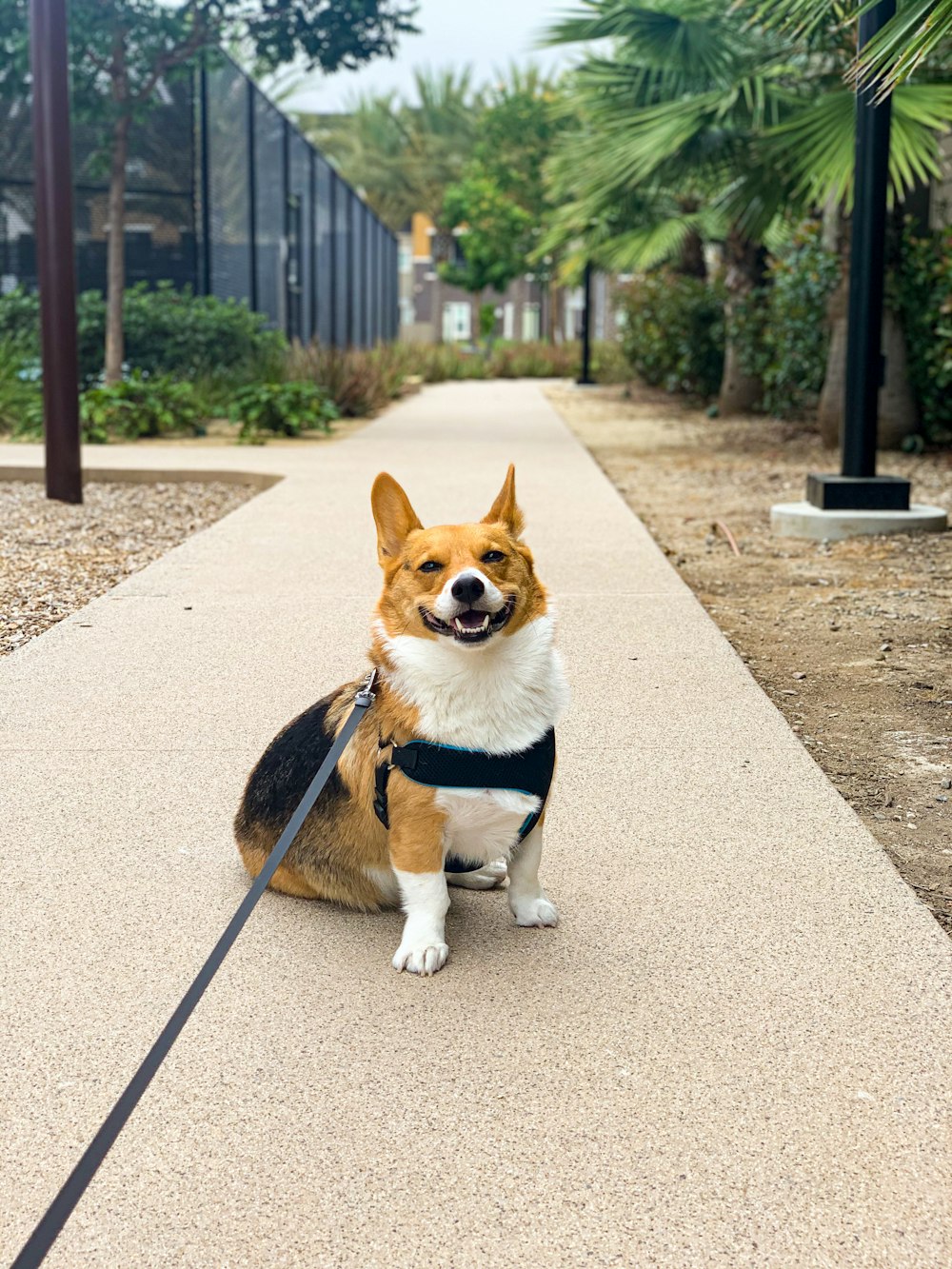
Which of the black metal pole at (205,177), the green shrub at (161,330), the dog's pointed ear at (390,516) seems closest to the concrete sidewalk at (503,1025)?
the dog's pointed ear at (390,516)

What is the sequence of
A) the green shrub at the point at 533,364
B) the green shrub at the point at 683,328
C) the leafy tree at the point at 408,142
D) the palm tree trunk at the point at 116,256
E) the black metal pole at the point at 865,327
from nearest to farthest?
the black metal pole at the point at 865,327, the palm tree trunk at the point at 116,256, the green shrub at the point at 683,328, the green shrub at the point at 533,364, the leafy tree at the point at 408,142

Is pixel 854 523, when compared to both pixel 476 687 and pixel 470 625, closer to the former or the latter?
pixel 476 687

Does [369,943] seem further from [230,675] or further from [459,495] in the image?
[459,495]

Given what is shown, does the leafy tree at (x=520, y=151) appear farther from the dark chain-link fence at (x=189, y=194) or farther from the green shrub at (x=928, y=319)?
the green shrub at (x=928, y=319)

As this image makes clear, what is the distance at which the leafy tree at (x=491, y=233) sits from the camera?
157 feet

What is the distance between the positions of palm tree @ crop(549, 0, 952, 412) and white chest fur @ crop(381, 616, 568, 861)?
347 inches

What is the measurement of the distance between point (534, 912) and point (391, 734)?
→ 0.56 m

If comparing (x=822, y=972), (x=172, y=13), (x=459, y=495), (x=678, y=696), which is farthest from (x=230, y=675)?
(x=172, y=13)

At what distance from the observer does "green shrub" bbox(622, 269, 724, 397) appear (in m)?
21.2

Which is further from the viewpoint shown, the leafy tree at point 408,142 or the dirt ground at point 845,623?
the leafy tree at point 408,142

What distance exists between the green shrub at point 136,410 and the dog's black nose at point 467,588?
12.0 metres

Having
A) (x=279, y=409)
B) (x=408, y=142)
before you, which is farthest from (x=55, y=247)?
(x=408, y=142)

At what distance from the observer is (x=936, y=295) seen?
40.1 feet

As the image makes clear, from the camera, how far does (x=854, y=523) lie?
28.4 feet
